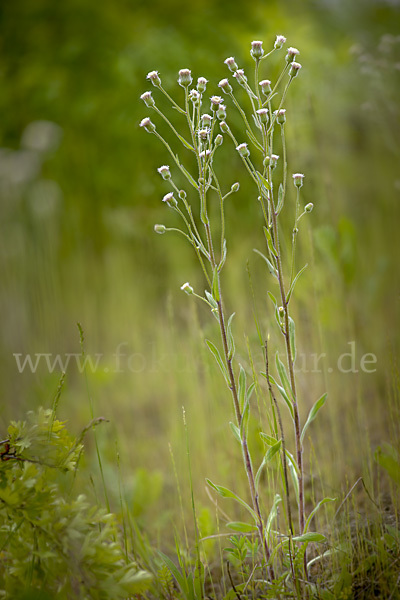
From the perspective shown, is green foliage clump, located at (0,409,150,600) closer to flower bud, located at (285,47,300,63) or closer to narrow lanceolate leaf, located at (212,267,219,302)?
narrow lanceolate leaf, located at (212,267,219,302)

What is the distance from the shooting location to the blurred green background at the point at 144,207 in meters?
1.77

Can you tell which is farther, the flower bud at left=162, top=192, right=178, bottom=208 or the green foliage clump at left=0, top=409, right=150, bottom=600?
the flower bud at left=162, top=192, right=178, bottom=208

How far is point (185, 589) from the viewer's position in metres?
0.83

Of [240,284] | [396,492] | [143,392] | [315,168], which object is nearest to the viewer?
[396,492]

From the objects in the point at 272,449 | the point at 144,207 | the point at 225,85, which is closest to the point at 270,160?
the point at 225,85

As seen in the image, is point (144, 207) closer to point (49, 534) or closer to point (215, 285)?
point (215, 285)

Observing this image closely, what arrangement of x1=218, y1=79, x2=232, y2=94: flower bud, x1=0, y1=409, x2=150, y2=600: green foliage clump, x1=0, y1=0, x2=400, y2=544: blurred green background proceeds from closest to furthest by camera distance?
x1=0, y1=409, x2=150, y2=600: green foliage clump < x1=218, y1=79, x2=232, y2=94: flower bud < x1=0, y1=0, x2=400, y2=544: blurred green background

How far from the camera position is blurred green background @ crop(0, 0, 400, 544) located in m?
1.77

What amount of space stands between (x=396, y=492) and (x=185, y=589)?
432 millimetres

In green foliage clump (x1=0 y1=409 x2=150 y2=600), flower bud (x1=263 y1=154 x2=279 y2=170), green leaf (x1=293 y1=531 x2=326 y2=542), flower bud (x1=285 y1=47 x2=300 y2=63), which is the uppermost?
flower bud (x1=285 y1=47 x2=300 y2=63)

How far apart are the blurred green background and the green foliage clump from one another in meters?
0.83

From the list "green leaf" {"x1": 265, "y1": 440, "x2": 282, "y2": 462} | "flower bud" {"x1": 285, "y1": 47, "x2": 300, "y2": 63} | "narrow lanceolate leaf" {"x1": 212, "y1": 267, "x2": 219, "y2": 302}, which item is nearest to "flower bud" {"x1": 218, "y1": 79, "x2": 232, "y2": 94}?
"flower bud" {"x1": 285, "y1": 47, "x2": 300, "y2": 63}

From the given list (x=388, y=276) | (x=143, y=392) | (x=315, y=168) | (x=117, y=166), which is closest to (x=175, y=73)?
(x=117, y=166)

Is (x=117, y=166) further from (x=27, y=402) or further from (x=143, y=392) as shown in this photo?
(x=27, y=402)
